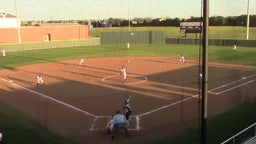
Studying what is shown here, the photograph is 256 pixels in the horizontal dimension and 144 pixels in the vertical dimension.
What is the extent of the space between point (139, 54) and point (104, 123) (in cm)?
2512

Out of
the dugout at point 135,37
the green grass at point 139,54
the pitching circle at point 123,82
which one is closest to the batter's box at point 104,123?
the pitching circle at point 123,82

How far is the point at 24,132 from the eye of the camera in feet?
38.7

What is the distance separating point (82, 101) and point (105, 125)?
4048 mm

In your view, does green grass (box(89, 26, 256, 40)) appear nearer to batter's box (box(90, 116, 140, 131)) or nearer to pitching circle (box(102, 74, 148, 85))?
pitching circle (box(102, 74, 148, 85))

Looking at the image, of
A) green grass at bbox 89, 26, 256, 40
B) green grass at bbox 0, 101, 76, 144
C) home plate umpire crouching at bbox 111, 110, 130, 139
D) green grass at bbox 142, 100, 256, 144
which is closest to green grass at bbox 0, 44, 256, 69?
green grass at bbox 89, 26, 256, 40

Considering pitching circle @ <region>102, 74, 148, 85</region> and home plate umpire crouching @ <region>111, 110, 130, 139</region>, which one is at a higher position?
home plate umpire crouching @ <region>111, 110, 130, 139</region>

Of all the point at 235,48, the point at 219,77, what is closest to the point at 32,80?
the point at 219,77

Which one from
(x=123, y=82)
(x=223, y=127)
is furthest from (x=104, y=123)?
(x=123, y=82)

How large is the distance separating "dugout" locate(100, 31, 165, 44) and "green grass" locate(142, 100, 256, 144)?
30.2 metres

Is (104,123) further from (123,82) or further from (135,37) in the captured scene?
(135,37)

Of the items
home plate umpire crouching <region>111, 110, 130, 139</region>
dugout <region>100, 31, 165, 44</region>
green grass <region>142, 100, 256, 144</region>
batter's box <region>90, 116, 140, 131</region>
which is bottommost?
batter's box <region>90, 116, 140, 131</region>

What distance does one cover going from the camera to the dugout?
43.9 meters

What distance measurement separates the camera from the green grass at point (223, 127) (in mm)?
10641

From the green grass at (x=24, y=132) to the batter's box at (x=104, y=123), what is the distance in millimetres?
1459
